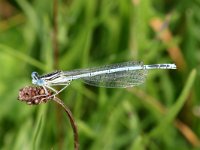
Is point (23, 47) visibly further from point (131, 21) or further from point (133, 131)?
point (133, 131)

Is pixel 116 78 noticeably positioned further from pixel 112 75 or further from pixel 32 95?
pixel 32 95

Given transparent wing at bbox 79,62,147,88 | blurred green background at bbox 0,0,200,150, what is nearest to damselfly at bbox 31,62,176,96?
transparent wing at bbox 79,62,147,88

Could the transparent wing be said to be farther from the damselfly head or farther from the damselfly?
the damselfly head

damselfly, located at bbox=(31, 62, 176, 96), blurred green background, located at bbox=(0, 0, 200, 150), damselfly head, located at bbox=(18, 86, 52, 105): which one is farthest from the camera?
blurred green background, located at bbox=(0, 0, 200, 150)

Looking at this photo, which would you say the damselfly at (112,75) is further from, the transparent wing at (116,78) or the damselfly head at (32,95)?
the damselfly head at (32,95)

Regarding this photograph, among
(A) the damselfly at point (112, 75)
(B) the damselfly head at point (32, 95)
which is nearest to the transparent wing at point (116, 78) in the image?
(A) the damselfly at point (112, 75)

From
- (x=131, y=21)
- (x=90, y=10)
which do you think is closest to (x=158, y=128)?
(x=131, y=21)

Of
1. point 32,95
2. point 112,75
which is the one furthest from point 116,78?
point 32,95
